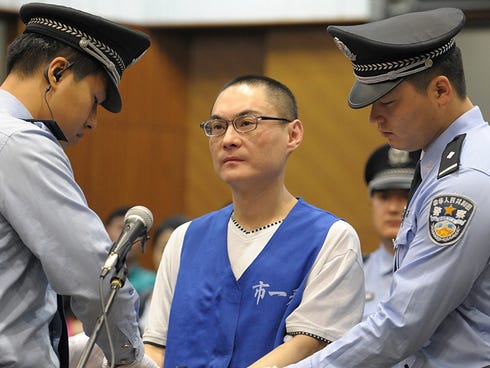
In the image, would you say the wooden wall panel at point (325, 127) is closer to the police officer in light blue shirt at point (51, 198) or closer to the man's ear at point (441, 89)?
the man's ear at point (441, 89)

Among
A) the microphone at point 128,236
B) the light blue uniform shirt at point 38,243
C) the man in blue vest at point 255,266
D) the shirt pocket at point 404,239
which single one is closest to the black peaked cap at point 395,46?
the shirt pocket at point 404,239

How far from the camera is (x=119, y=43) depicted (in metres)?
2.71

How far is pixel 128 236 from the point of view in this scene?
2.27 meters

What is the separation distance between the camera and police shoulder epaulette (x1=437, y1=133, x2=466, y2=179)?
252 centimetres

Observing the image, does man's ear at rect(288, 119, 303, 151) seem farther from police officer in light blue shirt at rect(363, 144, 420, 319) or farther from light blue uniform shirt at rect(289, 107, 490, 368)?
police officer in light blue shirt at rect(363, 144, 420, 319)

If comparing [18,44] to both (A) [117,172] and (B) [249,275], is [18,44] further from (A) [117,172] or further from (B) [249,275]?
(A) [117,172]

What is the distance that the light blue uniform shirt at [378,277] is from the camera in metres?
4.27

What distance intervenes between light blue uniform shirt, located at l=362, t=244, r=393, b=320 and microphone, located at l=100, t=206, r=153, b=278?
6.94 feet

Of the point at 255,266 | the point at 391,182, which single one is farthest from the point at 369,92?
the point at 391,182

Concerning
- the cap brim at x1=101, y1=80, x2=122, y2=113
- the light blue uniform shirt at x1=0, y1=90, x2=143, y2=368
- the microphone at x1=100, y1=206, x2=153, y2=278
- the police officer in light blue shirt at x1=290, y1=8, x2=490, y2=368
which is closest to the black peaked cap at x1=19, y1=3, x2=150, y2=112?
the cap brim at x1=101, y1=80, x2=122, y2=113

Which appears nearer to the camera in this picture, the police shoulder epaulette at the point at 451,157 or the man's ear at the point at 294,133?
the police shoulder epaulette at the point at 451,157

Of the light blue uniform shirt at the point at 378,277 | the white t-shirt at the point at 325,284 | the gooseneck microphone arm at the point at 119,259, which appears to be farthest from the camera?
the light blue uniform shirt at the point at 378,277

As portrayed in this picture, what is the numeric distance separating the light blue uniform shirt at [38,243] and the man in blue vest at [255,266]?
66 centimetres

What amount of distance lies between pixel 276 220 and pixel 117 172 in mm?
5119
